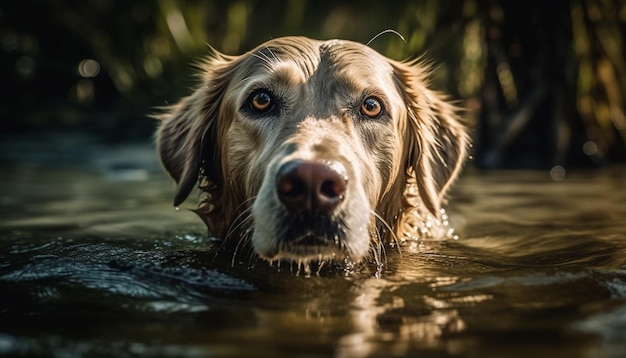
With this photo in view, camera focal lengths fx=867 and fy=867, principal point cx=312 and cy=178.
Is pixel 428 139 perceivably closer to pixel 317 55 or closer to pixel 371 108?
pixel 371 108

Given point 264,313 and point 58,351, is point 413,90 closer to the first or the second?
point 264,313

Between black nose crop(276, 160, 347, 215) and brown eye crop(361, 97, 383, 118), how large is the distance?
0.97m

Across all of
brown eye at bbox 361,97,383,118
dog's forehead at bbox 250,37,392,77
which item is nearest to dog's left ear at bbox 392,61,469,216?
dog's forehead at bbox 250,37,392,77

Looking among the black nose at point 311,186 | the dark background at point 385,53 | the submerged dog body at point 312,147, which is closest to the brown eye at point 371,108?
the submerged dog body at point 312,147

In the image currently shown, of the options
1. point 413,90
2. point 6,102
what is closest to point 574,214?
point 413,90

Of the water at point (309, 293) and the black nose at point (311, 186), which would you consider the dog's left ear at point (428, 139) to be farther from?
the black nose at point (311, 186)

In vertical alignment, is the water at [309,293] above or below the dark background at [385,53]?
below

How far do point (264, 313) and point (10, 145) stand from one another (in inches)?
366

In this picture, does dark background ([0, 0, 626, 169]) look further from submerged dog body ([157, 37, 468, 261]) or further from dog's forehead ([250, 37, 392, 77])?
submerged dog body ([157, 37, 468, 261])

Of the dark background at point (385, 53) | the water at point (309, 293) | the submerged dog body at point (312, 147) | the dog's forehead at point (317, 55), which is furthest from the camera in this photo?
the dark background at point (385, 53)

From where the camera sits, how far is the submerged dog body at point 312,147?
12.0 ft

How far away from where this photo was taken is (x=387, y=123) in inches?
181

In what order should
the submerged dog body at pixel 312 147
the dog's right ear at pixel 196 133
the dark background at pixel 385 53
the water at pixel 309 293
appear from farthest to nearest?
the dark background at pixel 385 53
the dog's right ear at pixel 196 133
the submerged dog body at pixel 312 147
the water at pixel 309 293

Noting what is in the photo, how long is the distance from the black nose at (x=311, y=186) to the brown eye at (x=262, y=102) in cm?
99
